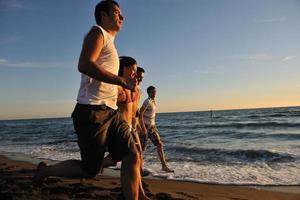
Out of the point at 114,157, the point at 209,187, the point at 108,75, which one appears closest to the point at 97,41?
the point at 108,75

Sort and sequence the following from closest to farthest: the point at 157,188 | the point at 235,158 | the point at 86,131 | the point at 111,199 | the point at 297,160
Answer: the point at 86,131 → the point at 111,199 → the point at 157,188 → the point at 297,160 → the point at 235,158

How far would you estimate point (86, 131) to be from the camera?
284 centimetres

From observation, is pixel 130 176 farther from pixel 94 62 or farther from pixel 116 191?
pixel 116 191

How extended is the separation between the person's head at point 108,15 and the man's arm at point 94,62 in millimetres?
200

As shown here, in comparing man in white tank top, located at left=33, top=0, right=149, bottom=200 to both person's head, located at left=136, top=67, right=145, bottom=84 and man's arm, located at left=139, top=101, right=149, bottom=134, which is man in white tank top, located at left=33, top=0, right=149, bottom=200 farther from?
man's arm, located at left=139, top=101, right=149, bottom=134

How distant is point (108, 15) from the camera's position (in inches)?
117

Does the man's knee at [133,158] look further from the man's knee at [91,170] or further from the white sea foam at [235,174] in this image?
the white sea foam at [235,174]

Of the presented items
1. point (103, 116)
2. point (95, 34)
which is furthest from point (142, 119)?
point (95, 34)

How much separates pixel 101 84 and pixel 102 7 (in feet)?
2.06

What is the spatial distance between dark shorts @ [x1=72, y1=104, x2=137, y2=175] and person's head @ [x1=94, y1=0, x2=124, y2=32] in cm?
65

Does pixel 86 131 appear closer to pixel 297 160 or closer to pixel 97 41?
pixel 97 41

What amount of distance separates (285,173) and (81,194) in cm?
412

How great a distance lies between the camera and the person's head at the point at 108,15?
117 inches

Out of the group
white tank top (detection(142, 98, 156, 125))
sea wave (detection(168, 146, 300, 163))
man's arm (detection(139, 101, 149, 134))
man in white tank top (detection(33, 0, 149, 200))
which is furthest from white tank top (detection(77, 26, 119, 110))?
sea wave (detection(168, 146, 300, 163))
